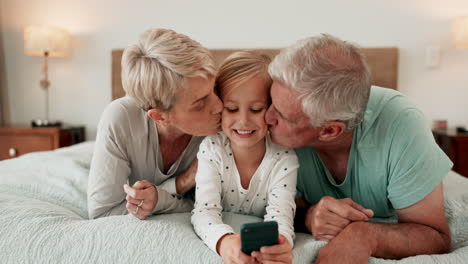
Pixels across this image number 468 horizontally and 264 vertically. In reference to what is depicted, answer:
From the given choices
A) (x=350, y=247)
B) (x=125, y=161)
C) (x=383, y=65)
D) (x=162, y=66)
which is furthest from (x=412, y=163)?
(x=383, y=65)

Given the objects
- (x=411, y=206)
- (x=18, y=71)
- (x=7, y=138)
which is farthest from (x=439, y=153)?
(x=18, y=71)

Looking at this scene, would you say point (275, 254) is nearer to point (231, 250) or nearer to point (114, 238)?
point (231, 250)

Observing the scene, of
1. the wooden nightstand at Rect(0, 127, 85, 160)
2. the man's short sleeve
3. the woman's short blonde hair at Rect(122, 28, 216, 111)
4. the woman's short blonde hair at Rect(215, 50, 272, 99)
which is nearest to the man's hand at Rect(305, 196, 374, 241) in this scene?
the man's short sleeve

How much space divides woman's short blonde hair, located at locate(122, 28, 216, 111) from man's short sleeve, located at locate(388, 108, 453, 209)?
0.60 meters

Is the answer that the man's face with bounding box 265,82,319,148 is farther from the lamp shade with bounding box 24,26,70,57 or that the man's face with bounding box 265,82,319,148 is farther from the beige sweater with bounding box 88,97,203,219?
the lamp shade with bounding box 24,26,70,57

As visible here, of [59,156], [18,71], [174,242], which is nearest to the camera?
[174,242]

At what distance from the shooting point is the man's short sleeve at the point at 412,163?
106 centimetres

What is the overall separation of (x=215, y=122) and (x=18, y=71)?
10.5ft

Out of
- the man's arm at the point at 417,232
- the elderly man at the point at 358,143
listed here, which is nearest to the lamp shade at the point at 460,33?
the elderly man at the point at 358,143

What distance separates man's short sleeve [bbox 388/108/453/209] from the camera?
3.48 feet

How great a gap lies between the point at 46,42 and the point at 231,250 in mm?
2923

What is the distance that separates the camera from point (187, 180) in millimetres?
1335

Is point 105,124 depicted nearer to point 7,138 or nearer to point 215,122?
point 215,122

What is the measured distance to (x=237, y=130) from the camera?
1127 mm
